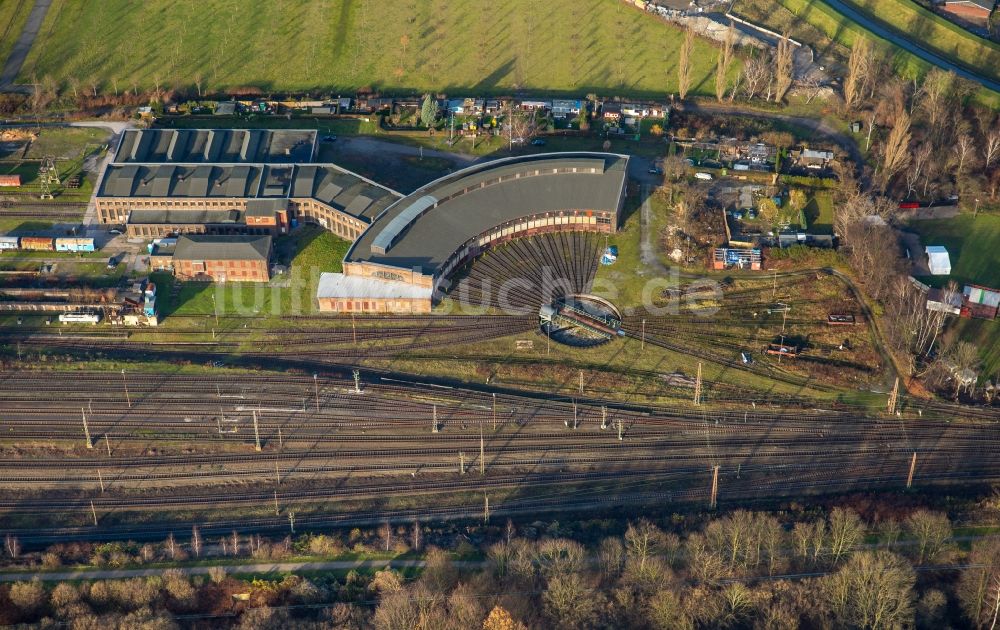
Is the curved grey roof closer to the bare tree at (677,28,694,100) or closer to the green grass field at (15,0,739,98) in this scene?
the bare tree at (677,28,694,100)

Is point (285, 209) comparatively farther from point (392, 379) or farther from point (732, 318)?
point (732, 318)

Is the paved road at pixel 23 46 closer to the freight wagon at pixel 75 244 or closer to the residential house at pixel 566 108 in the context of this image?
the freight wagon at pixel 75 244

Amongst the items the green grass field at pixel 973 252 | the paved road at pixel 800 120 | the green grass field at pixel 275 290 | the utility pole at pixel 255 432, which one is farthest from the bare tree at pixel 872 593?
the paved road at pixel 800 120

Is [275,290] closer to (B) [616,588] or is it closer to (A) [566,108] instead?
(A) [566,108]

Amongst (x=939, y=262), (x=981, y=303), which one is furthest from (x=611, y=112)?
(x=981, y=303)

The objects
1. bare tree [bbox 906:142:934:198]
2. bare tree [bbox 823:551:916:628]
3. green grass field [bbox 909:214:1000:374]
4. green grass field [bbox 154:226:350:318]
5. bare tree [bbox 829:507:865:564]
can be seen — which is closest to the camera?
bare tree [bbox 823:551:916:628]

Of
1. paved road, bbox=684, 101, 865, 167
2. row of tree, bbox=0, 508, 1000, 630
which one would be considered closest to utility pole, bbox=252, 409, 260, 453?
row of tree, bbox=0, 508, 1000, 630
